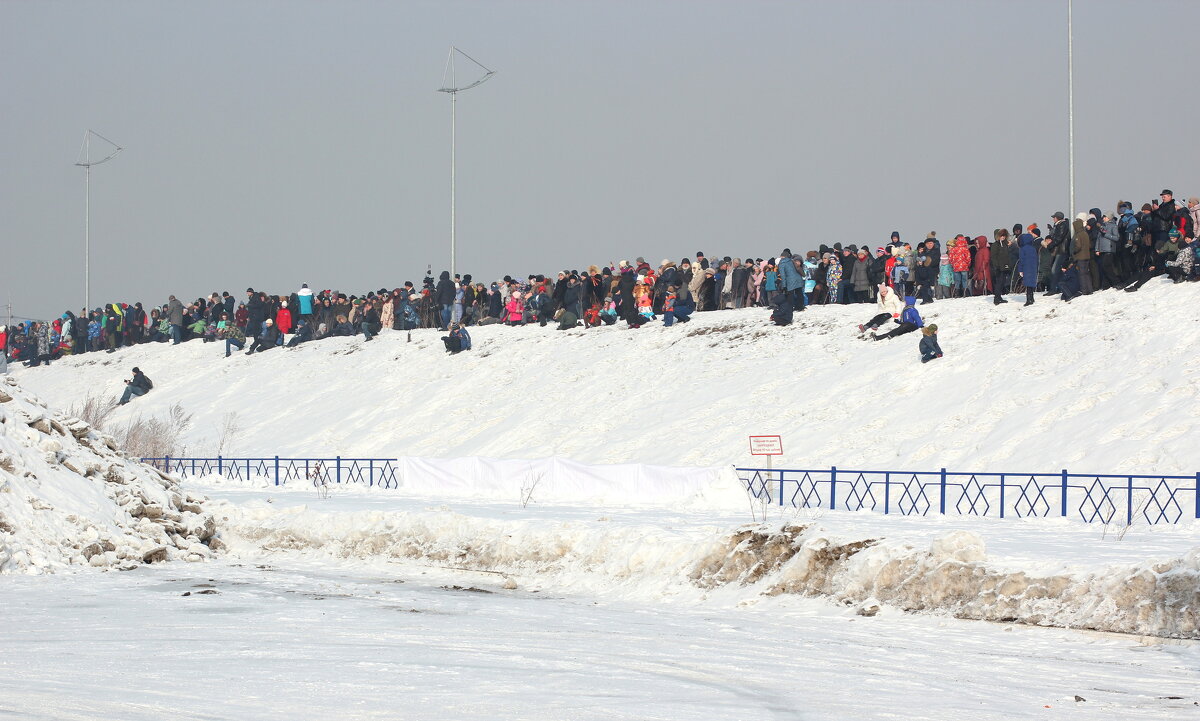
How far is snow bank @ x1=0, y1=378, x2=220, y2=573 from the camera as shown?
15.5 m

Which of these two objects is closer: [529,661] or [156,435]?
[529,661]

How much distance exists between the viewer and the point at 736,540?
14.2m

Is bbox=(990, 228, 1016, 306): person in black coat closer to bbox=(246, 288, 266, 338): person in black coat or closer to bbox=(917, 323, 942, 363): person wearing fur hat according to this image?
bbox=(917, 323, 942, 363): person wearing fur hat

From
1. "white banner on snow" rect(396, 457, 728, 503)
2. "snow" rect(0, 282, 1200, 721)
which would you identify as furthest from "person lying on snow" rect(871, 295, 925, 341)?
"white banner on snow" rect(396, 457, 728, 503)

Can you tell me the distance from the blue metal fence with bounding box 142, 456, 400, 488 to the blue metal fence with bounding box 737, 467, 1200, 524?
8585mm

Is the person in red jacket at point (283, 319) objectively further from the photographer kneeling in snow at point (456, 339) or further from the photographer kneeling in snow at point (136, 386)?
the photographer kneeling in snow at point (456, 339)

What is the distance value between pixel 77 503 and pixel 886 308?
19.6 metres

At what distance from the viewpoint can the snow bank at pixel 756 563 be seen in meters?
10.8

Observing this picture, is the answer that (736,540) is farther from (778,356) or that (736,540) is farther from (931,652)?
(778,356)

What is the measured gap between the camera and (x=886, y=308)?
30578mm

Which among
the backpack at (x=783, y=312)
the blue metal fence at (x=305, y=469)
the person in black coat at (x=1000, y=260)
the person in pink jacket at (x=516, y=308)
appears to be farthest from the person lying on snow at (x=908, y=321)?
the person in pink jacket at (x=516, y=308)

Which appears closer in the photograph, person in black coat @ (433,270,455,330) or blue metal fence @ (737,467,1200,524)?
blue metal fence @ (737,467,1200,524)

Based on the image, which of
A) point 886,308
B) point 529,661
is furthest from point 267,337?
point 529,661

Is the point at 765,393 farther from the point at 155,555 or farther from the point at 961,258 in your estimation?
the point at 155,555
